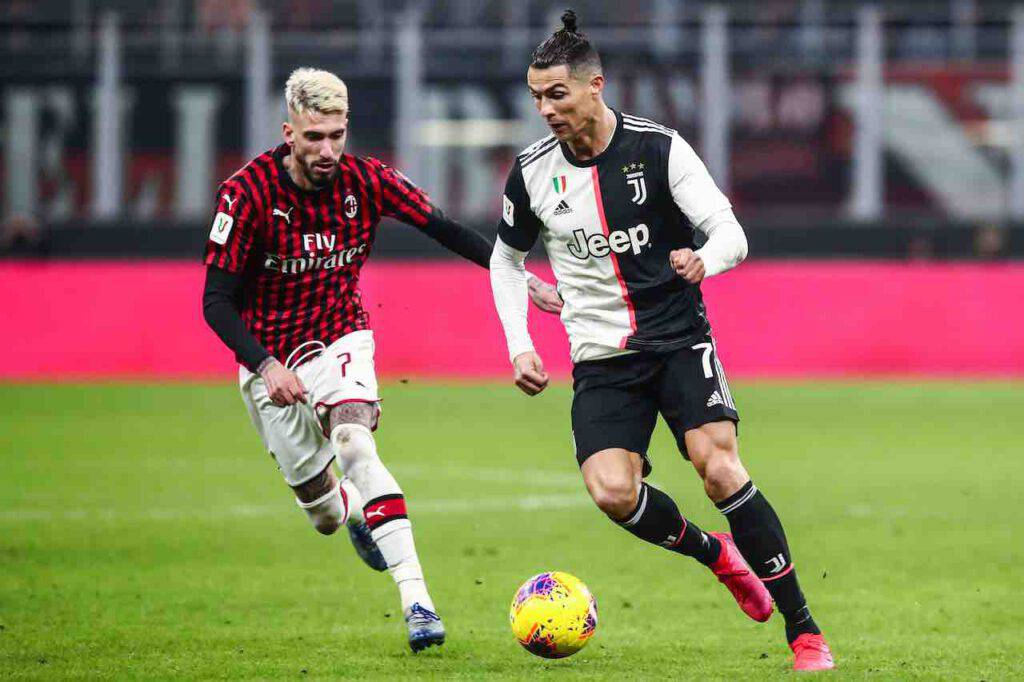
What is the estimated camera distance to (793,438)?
1501 centimetres

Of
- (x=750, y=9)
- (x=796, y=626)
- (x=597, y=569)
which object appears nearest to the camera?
(x=796, y=626)

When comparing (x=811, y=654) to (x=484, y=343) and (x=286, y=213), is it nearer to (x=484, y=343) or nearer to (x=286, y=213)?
(x=286, y=213)

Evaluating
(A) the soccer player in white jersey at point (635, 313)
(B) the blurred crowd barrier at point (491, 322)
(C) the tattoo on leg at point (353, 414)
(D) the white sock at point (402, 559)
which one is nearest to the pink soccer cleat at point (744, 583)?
(A) the soccer player in white jersey at point (635, 313)

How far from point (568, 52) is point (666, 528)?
180 cm

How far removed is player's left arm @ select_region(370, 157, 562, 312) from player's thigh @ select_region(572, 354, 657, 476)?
0.82m

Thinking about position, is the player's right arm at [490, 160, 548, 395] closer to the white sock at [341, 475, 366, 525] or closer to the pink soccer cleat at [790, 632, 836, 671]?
the pink soccer cleat at [790, 632, 836, 671]

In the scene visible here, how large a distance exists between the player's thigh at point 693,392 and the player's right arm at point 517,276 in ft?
1.55

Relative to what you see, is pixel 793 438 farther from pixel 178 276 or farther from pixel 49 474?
pixel 178 276

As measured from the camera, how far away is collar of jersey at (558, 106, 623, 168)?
6.40 meters

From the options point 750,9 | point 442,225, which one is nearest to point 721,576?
point 442,225

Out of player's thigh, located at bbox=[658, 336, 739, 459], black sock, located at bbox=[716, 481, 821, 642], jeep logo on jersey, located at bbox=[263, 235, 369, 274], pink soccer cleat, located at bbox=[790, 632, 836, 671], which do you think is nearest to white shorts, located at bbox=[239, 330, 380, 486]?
jeep logo on jersey, located at bbox=[263, 235, 369, 274]

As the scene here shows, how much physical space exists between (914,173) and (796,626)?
23688mm

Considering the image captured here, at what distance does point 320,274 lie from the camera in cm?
721

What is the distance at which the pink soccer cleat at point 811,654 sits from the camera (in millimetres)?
5926
